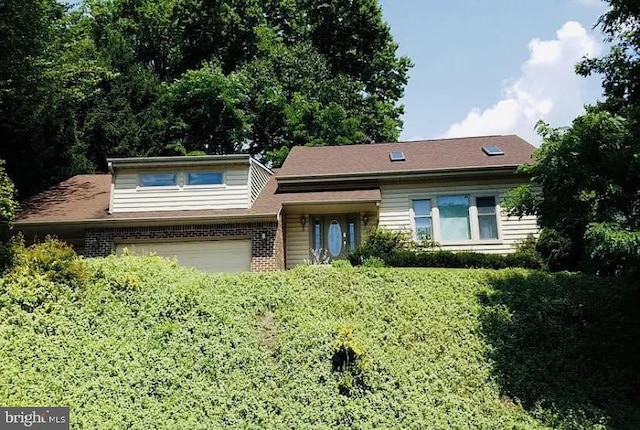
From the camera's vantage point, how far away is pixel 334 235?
55.4 ft

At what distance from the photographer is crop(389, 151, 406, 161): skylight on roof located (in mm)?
18053

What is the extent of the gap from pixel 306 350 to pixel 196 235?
23.8ft

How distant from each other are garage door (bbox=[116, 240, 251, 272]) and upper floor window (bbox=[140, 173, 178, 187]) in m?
1.85

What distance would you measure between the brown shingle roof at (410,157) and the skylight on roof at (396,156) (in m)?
0.14

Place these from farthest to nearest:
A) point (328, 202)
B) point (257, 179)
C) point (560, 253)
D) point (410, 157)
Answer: point (410, 157)
point (257, 179)
point (328, 202)
point (560, 253)

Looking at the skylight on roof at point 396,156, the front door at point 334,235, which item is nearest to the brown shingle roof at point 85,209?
the front door at point 334,235

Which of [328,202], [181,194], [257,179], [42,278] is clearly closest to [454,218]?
[328,202]

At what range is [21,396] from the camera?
7121 millimetres

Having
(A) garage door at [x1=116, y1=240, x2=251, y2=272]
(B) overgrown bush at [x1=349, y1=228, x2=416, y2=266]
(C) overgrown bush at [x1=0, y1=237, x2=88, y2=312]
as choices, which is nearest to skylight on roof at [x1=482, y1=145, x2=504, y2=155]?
(B) overgrown bush at [x1=349, y1=228, x2=416, y2=266]

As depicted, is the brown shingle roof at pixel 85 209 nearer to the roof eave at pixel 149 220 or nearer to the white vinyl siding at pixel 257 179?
the roof eave at pixel 149 220

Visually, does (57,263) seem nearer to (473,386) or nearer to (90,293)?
→ (90,293)

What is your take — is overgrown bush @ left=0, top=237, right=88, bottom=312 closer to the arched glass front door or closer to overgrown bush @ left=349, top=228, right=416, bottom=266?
overgrown bush @ left=349, top=228, right=416, bottom=266

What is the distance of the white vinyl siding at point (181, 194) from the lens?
16031 mm

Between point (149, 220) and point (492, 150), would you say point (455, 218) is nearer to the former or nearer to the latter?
point (492, 150)
